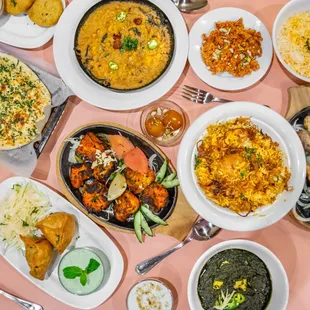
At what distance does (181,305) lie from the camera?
3.22 meters

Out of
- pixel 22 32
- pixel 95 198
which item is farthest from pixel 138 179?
pixel 22 32

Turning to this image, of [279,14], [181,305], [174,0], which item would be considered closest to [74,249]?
[181,305]

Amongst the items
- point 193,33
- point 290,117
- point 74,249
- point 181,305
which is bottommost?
point 181,305

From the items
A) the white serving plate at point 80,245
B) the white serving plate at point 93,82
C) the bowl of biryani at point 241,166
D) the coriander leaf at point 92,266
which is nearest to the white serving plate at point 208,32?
the white serving plate at point 93,82

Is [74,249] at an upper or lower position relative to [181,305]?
upper

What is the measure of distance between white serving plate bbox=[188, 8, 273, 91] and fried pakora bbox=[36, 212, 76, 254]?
3.69 feet

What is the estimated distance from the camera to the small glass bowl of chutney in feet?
10.3

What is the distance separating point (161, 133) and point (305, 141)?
31.9 inches

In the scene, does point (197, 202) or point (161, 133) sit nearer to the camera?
point (197, 202)

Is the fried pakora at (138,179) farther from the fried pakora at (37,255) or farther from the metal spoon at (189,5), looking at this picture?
the metal spoon at (189,5)

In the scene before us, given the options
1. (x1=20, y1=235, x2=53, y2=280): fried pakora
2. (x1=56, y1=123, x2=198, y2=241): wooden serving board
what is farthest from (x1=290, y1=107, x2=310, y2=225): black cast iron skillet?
(x1=20, y1=235, x2=53, y2=280): fried pakora

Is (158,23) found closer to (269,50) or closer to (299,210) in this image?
(269,50)

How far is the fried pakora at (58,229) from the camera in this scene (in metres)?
3.09

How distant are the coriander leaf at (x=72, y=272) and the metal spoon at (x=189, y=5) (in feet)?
Result: 5.30
